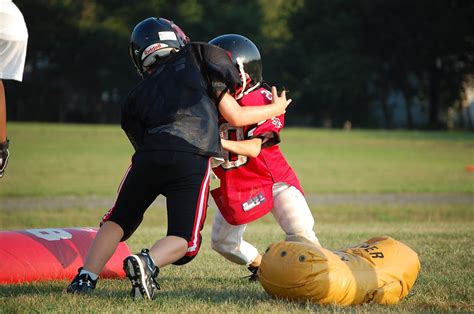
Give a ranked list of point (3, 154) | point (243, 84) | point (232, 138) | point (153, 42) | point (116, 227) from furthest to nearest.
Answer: point (232, 138) → point (3, 154) → point (243, 84) → point (153, 42) → point (116, 227)

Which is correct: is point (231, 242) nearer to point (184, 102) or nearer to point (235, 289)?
point (235, 289)

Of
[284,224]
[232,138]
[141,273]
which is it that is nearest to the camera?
[141,273]

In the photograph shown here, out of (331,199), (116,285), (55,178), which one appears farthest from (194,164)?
(55,178)

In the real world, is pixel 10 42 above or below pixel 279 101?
above

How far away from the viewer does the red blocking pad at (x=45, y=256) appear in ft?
18.7

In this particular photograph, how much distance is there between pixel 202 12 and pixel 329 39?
916 cm

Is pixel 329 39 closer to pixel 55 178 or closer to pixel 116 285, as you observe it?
pixel 55 178

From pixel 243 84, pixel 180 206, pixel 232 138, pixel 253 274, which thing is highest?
pixel 243 84

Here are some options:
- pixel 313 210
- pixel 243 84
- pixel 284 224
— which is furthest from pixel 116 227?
pixel 313 210

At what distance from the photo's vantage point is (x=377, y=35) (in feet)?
176

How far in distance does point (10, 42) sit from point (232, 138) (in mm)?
1447

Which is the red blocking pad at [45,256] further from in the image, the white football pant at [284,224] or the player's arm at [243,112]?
the player's arm at [243,112]

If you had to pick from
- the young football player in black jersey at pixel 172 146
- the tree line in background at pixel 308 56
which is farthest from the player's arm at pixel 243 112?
the tree line in background at pixel 308 56

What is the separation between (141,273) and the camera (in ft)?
14.4
